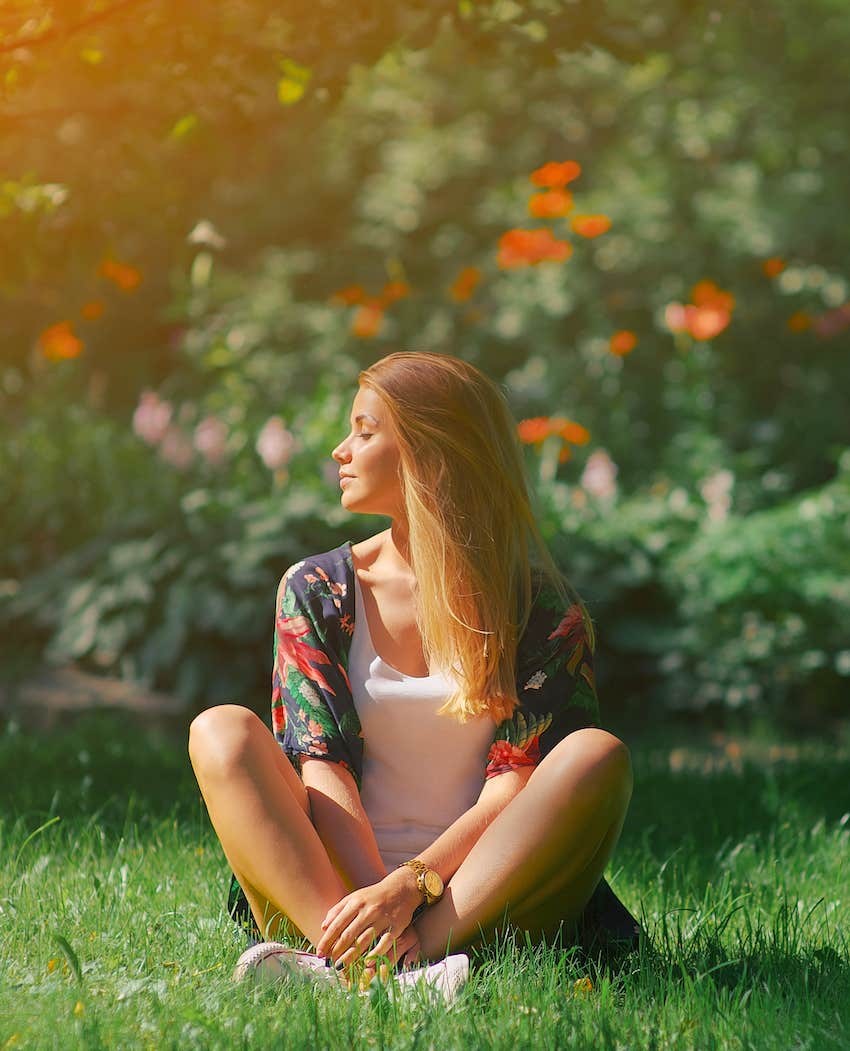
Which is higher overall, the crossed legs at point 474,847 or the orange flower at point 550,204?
the crossed legs at point 474,847

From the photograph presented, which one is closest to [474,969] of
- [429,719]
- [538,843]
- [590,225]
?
[538,843]

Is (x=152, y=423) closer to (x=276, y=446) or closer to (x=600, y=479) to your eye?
(x=276, y=446)

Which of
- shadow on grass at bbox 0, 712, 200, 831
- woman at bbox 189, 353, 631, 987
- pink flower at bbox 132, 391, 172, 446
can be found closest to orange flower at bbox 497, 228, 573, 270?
pink flower at bbox 132, 391, 172, 446

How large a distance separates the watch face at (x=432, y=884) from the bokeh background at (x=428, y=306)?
33.2 inches

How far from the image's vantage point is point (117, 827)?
3.56 metres

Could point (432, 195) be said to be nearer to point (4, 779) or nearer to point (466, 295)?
point (466, 295)

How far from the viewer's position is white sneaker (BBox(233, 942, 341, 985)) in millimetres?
2311

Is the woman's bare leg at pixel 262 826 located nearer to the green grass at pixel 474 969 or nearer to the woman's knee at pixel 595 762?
the green grass at pixel 474 969

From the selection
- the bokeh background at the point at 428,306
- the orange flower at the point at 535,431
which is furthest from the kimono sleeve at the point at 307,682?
the orange flower at the point at 535,431

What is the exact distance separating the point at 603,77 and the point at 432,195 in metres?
1.67

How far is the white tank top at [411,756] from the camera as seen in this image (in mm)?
2650

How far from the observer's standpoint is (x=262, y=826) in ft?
7.89

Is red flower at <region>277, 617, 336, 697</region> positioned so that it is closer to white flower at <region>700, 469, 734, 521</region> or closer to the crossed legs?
the crossed legs

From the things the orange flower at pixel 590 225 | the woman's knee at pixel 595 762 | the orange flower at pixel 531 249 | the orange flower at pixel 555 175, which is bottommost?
the orange flower at pixel 531 249
